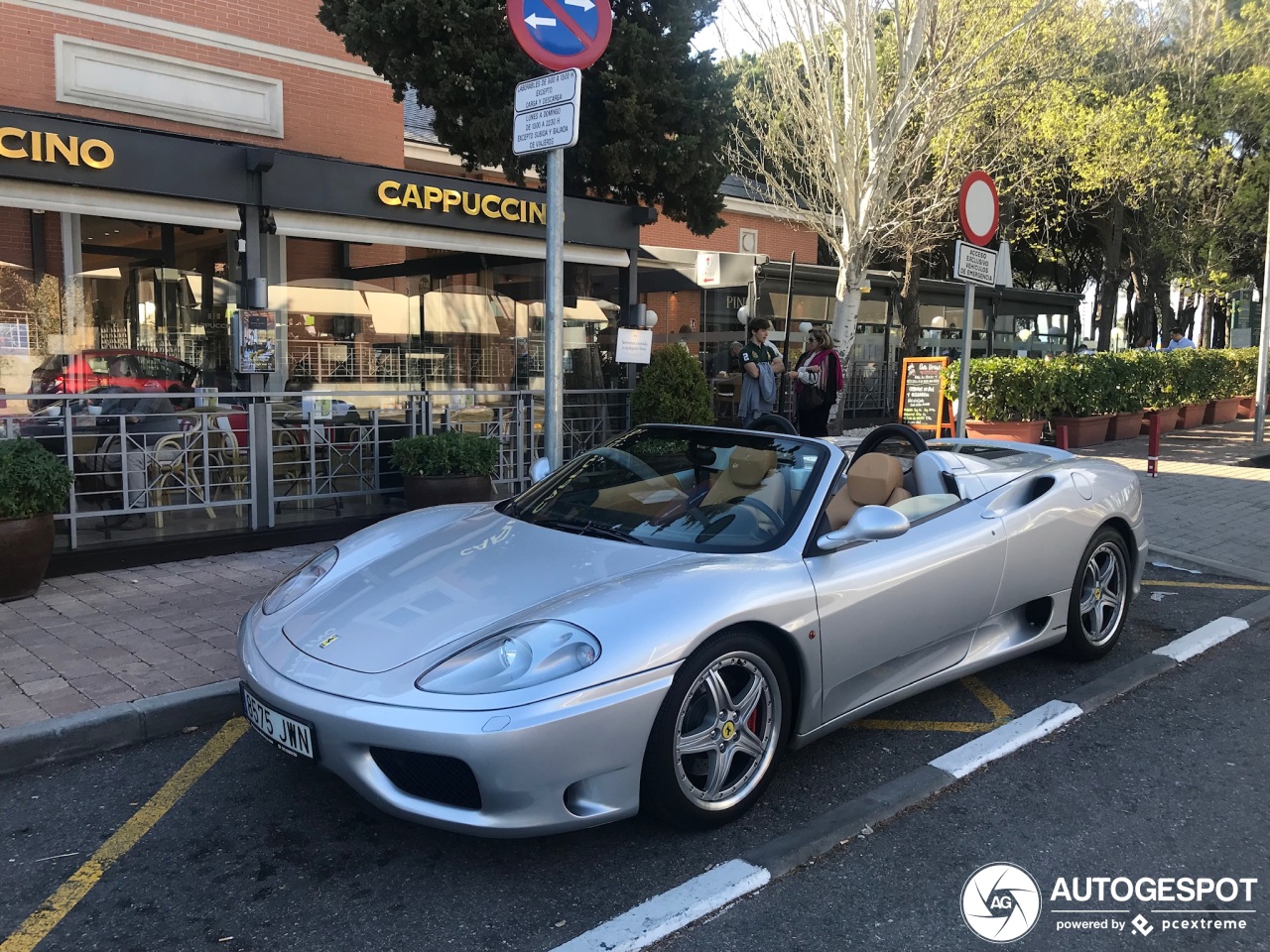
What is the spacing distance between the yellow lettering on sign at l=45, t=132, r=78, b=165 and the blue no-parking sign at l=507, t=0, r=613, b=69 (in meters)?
3.62

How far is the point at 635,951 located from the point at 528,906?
1.21 feet

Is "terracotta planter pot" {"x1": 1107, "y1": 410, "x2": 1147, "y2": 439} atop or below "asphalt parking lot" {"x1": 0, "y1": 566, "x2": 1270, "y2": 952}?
atop

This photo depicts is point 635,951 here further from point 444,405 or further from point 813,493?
point 444,405

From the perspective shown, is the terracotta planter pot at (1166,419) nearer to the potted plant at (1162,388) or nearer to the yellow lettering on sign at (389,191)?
the potted plant at (1162,388)

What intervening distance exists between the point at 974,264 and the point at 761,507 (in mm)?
4507

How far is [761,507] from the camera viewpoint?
363 centimetres

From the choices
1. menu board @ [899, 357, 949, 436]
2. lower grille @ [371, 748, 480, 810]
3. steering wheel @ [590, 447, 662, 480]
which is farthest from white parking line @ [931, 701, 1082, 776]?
menu board @ [899, 357, 949, 436]

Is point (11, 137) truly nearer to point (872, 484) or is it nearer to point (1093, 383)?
point (872, 484)

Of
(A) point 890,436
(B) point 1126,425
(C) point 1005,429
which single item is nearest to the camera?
(A) point 890,436

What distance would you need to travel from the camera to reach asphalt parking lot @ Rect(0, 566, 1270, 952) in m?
2.55

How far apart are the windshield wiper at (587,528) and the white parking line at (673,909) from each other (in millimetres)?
1182

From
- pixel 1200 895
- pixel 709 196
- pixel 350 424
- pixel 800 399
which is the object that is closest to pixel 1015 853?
pixel 1200 895

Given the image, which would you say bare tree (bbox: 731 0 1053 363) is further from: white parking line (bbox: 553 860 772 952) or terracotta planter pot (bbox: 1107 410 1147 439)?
white parking line (bbox: 553 860 772 952)

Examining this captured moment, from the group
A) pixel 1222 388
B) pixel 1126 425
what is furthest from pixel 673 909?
pixel 1222 388
